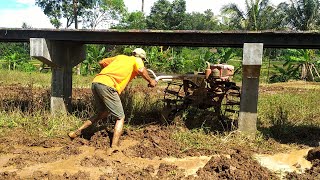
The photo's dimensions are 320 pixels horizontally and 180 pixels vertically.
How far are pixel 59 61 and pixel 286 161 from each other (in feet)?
19.2

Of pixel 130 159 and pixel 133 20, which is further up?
pixel 133 20

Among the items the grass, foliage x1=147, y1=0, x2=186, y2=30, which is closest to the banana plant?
the grass

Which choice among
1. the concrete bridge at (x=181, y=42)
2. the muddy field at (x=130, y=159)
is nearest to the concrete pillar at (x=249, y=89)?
the concrete bridge at (x=181, y=42)

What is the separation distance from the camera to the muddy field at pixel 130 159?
5.39 m

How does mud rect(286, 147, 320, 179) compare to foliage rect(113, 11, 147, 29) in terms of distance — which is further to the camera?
foliage rect(113, 11, 147, 29)

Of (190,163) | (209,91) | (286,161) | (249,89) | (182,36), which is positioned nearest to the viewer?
(190,163)

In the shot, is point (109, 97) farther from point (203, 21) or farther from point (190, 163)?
point (203, 21)

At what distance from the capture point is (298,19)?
32.3m

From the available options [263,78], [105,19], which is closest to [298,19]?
[263,78]

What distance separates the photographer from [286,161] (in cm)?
629

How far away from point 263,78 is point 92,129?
73.0 feet

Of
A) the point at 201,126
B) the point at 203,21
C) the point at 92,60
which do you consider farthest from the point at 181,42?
the point at 203,21

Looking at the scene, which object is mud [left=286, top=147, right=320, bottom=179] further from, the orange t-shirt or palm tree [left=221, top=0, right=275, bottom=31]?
palm tree [left=221, top=0, right=275, bottom=31]

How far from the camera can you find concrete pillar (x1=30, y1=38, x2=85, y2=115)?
7.95 meters
